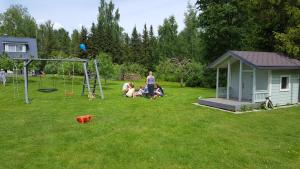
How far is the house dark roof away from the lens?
12562mm

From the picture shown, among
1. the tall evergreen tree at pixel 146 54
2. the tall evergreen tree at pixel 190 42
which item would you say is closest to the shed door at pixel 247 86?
the tall evergreen tree at pixel 190 42

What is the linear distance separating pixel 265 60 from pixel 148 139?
8847mm

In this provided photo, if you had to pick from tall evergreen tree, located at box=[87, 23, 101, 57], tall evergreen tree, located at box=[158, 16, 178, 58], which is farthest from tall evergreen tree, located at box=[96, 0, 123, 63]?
tall evergreen tree, located at box=[158, 16, 178, 58]

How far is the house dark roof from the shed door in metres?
1.10

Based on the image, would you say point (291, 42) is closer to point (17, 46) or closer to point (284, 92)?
point (284, 92)

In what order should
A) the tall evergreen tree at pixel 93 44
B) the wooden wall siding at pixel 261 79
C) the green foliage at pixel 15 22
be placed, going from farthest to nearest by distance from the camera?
the green foliage at pixel 15 22, the tall evergreen tree at pixel 93 44, the wooden wall siding at pixel 261 79

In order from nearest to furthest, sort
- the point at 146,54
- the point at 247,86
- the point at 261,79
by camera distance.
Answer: the point at 261,79 < the point at 247,86 < the point at 146,54

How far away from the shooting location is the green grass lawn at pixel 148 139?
575 centimetres

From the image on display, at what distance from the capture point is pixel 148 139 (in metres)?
7.34

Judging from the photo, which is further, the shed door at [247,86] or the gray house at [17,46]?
the gray house at [17,46]

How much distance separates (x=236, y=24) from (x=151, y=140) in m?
21.0

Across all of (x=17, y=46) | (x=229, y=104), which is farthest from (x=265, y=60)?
(x=17, y=46)

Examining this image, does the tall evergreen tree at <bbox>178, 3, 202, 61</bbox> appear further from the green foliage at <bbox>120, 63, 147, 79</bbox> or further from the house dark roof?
the house dark roof

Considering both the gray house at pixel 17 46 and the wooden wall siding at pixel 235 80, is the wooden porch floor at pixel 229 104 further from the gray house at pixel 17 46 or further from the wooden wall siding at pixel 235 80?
the gray house at pixel 17 46
